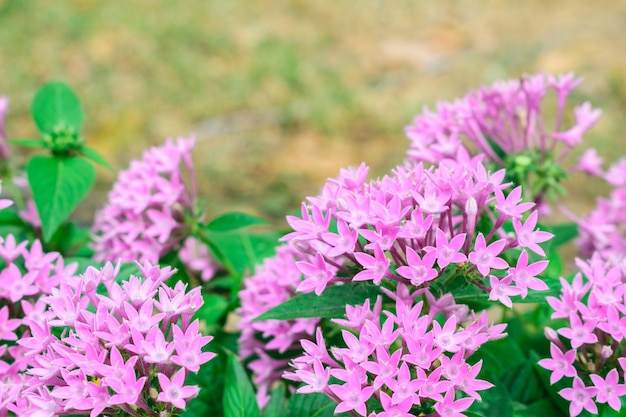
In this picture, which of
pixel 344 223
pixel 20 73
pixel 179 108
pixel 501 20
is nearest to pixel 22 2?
pixel 20 73

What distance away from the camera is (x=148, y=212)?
1515mm

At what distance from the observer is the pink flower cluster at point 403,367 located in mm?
951

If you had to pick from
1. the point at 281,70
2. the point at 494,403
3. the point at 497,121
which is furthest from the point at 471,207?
the point at 281,70

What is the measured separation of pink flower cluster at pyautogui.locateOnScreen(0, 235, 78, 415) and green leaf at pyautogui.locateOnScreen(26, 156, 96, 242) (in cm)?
12

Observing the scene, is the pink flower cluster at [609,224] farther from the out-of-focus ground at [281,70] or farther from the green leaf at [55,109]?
the out-of-focus ground at [281,70]

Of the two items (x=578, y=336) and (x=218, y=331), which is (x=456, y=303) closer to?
(x=578, y=336)

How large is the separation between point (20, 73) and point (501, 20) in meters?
3.37

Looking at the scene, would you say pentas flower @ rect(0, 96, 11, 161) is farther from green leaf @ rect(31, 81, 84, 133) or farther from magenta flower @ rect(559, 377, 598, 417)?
magenta flower @ rect(559, 377, 598, 417)

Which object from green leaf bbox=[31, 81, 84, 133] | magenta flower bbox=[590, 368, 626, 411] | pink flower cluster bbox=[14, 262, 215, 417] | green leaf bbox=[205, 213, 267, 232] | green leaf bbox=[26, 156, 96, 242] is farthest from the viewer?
green leaf bbox=[31, 81, 84, 133]

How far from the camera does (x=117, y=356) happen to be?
0.95m

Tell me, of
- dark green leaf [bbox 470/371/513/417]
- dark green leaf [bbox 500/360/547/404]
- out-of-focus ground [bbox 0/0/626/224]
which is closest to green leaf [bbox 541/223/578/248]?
dark green leaf [bbox 500/360/547/404]

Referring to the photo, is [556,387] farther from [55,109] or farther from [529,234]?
[55,109]

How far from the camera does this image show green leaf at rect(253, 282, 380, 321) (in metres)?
1.10

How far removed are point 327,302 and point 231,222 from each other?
534 mm
